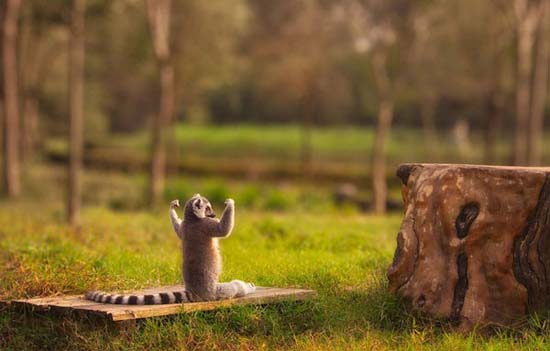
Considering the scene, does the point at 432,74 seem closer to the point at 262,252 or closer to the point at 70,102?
the point at 70,102

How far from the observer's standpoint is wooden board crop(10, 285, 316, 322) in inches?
318

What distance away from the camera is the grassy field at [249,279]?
834 cm

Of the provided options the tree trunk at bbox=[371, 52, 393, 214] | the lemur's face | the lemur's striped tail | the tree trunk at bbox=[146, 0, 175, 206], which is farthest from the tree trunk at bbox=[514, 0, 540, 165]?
the lemur's striped tail

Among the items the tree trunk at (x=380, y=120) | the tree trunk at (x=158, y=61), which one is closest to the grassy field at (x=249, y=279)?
the tree trunk at (x=158, y=61)

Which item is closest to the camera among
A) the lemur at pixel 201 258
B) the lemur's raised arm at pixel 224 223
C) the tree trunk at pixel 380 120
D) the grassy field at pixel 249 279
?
the grassy field at pixel 249 279

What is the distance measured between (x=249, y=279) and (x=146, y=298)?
6.84 ft

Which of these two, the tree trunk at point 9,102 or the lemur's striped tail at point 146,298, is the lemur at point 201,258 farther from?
the tree trunk at point 9,102

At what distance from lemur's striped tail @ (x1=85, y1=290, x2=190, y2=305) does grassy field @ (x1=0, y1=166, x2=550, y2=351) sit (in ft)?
0.57

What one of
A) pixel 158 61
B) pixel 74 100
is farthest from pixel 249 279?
pixel 158 61

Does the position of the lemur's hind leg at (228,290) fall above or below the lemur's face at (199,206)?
below

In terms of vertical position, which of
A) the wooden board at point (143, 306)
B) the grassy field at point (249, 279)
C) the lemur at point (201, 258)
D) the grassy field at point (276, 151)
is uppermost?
the lemur at point (201, 258)

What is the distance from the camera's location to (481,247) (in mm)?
8906

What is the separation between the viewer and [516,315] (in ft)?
28.8

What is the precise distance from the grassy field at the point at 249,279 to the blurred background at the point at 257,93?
8.14 m
